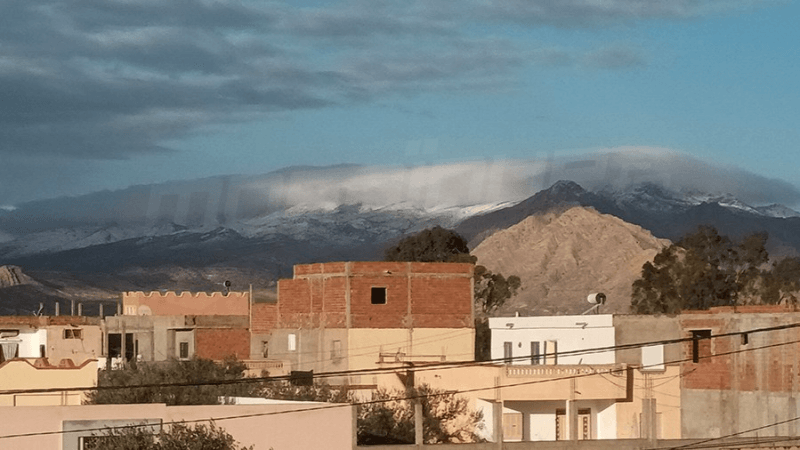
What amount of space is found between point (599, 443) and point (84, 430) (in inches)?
682

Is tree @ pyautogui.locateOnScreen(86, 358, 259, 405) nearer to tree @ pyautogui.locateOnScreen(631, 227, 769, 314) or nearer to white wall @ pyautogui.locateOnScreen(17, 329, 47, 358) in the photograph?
white wall @ pyautogui.locateOnScreen(17, 329, 47, 358)

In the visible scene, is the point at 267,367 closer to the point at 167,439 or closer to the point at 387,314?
the point at 387,314

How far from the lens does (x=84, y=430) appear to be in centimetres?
3931

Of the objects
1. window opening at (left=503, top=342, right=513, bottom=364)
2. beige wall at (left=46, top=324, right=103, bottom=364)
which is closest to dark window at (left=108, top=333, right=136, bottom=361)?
beige wall at (left=46, top=324, right=103, bottom=364)

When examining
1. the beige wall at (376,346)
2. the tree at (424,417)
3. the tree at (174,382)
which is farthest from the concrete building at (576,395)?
the tree at (174,382)

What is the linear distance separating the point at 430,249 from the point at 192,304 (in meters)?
50.8

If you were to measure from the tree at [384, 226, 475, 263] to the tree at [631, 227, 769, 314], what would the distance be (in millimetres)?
21690

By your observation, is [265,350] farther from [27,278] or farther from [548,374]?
[27,278]

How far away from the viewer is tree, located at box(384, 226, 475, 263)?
143 metres

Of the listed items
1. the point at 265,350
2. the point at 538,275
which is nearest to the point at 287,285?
the point at 265,350

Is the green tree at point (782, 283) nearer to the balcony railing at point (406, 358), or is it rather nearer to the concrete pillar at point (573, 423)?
the balcony railing at point (406, 358)

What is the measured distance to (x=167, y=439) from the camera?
37.9 metres

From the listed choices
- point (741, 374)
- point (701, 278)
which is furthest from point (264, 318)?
point (701, 278)

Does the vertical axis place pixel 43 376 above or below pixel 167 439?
above
